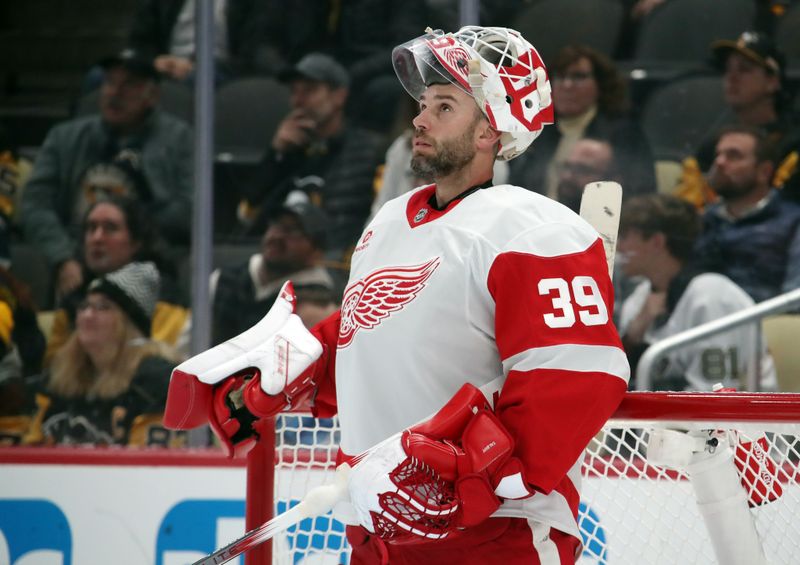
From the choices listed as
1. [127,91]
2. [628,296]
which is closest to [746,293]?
[628,296]

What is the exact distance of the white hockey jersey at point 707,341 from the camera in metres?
3.32

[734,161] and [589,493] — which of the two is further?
[734,161]

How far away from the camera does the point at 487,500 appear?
1.47 metres

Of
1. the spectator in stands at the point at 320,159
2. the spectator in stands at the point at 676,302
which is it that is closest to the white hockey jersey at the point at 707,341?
the spectator in stands at the point at 676,302

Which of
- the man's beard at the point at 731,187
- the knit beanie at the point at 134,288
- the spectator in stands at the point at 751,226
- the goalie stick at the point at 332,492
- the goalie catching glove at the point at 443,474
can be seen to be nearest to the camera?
the goalie catching glove at the point at 443,474

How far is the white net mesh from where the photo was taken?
196 centimetres

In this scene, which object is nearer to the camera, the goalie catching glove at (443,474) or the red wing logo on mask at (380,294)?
the goalie catching glove at (443,474)

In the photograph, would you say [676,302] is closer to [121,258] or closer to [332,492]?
[121,258]

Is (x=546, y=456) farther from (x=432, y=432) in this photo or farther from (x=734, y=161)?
(x=734, y=161)

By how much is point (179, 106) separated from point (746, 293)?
73.8 inches

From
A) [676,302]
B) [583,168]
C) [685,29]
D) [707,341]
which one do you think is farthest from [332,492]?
[685,29]

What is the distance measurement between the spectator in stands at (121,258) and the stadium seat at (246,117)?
1.15ft

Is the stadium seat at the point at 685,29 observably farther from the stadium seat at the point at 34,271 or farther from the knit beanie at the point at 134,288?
the stadium seat at the point at 34,271

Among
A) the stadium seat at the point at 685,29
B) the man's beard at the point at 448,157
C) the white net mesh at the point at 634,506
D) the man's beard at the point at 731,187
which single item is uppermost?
the stadium seat at the point at 685,29
